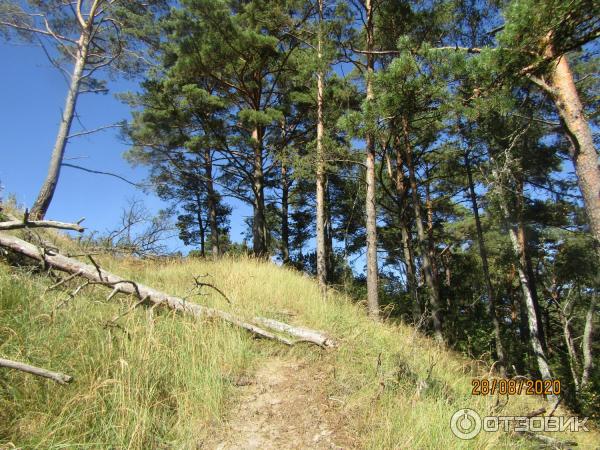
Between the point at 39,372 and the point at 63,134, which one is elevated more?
the point at 63,134

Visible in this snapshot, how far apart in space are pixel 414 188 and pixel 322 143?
12.8 feet

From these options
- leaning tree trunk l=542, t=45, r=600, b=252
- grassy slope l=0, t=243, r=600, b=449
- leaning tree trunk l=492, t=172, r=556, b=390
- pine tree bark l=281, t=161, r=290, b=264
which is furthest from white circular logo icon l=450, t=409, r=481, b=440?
pine tree bark l=281, t=161, r=290, b=264

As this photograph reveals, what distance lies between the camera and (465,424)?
8.42 feet

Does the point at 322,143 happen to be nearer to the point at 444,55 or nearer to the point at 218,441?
the point at 444,55

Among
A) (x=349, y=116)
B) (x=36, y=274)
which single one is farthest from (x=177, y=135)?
(x=36, y=274)

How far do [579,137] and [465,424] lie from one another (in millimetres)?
4194

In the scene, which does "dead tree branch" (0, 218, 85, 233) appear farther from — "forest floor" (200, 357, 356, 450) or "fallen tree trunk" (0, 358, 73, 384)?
"forest floor" (200, 357, 356, 450)

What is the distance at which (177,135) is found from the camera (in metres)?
13.2

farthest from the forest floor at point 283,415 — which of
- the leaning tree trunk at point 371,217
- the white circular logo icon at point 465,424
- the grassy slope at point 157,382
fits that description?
the leaning tree trunk at point 371,217

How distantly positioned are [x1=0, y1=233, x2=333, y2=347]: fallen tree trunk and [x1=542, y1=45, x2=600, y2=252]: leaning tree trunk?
390 centimetres

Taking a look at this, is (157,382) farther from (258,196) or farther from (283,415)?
(258,196)

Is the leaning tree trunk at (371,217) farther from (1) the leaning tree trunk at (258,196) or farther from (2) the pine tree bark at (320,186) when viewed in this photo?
(1) the leaning tree trunk at (258,196)

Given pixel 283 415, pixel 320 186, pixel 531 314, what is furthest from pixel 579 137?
pixel 531 314
